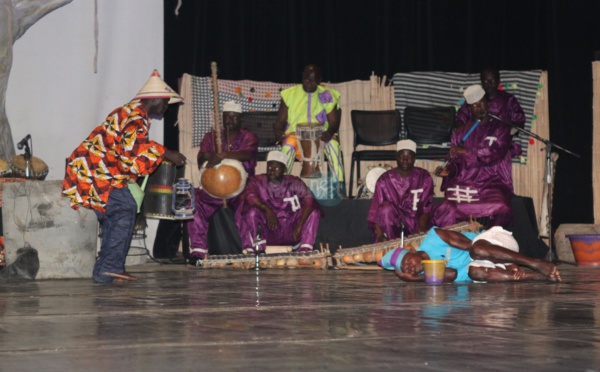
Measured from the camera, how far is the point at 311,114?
10305 mm

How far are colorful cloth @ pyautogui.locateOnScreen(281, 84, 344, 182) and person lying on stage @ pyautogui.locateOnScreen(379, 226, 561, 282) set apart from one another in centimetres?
300

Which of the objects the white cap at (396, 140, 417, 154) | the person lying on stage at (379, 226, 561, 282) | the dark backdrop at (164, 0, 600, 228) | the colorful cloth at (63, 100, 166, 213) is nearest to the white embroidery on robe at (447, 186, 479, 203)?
the white cap at (396, 140, 417, 154)

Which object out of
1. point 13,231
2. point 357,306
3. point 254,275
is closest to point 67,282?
point 13,231

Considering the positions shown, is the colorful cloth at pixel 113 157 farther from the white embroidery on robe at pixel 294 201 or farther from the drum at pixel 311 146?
the drum at pixel 311 146

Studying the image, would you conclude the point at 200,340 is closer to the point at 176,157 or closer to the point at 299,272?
the point at 176,157

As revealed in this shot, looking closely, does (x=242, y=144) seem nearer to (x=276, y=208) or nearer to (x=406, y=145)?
(x=276, y=208)

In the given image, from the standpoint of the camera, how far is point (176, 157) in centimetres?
757

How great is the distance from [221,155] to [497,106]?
2797mm

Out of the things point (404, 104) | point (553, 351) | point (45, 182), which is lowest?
point (553, 351)

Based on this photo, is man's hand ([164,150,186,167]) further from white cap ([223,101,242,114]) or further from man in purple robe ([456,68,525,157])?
man in purple robe ([456,68,525,157])

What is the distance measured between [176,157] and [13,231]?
5.13 ft

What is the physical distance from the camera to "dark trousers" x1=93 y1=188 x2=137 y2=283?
296 inches

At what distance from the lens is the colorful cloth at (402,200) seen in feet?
31.4

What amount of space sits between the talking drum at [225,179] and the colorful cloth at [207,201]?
264 millimetres
